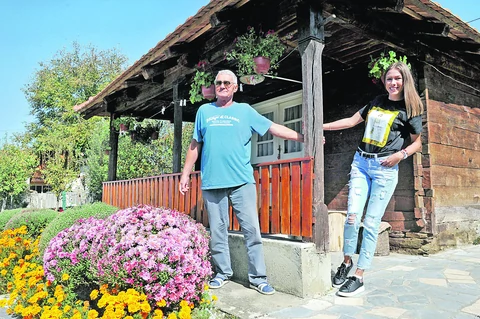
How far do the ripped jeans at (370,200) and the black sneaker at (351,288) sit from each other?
0.40ft

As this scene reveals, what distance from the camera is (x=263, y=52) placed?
424 cm

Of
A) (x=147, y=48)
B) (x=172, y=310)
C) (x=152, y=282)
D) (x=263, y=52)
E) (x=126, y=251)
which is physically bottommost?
(x=172, y=310)

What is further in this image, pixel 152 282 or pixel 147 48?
pixel 147 48

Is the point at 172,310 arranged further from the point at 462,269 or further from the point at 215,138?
the point at 462,269

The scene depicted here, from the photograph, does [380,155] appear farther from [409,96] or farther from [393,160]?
[409,96]

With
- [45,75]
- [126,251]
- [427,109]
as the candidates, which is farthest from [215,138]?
[45,75]

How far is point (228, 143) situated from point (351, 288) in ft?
5.15

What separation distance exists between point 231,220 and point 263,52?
6.39ft

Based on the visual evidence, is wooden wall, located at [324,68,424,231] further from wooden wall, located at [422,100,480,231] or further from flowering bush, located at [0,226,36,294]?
flowering bush, located at [0,226,36,294]

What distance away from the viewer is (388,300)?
113 inches

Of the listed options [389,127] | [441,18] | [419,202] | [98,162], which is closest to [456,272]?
[419,202]

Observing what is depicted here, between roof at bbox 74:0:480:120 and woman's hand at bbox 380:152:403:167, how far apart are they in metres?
1.78

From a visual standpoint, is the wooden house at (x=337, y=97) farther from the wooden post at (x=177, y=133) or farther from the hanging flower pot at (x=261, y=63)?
the hanging flower pot at (x=261, y=63)

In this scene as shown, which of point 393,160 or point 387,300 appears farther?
point 393,160
